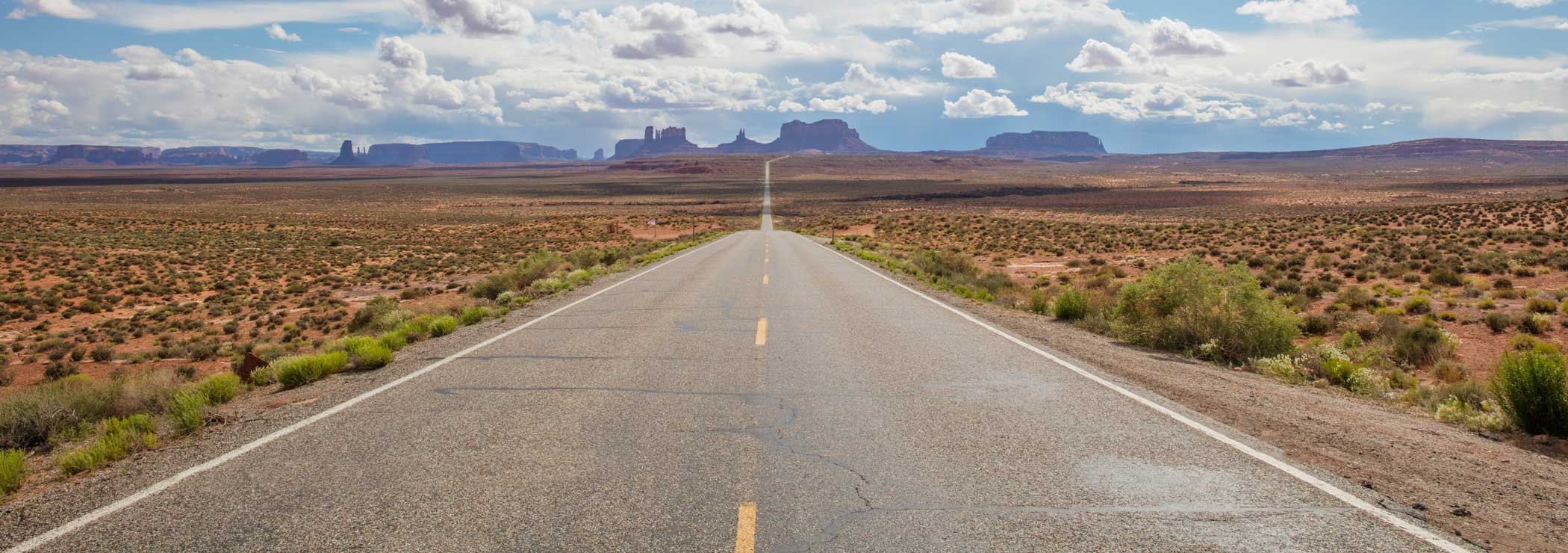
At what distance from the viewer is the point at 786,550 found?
3.81 meters

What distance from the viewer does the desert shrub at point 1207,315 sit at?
1027cm

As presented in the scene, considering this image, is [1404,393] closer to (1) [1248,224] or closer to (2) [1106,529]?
(2) [1106,529]

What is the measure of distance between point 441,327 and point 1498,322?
60.0ft

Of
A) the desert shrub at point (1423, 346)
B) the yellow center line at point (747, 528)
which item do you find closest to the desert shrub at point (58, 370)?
the yellow center line at point (747, 528)

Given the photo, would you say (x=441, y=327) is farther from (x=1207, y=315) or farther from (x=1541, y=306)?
(x=1541, y=306)

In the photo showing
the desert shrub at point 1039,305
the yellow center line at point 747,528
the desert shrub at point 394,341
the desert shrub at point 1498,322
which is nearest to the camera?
the yellow center line at point 747,528

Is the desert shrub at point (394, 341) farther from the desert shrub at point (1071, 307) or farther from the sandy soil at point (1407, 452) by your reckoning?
the desert shrub at point (1071, 307)

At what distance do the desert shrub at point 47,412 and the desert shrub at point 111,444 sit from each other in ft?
1.17

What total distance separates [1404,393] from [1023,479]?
5.99 m

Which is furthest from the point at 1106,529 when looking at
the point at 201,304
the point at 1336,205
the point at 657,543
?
the point at 1336,205

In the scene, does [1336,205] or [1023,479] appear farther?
[1336,205]

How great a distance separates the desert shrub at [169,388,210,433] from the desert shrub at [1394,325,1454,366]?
47.7 ft

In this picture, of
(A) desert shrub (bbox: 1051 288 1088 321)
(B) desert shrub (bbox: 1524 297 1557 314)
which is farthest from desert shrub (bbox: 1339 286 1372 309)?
(A) desert shrub (bbox: 1051 288 1088 321)

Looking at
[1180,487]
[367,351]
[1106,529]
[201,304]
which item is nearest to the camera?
[1106,529]
